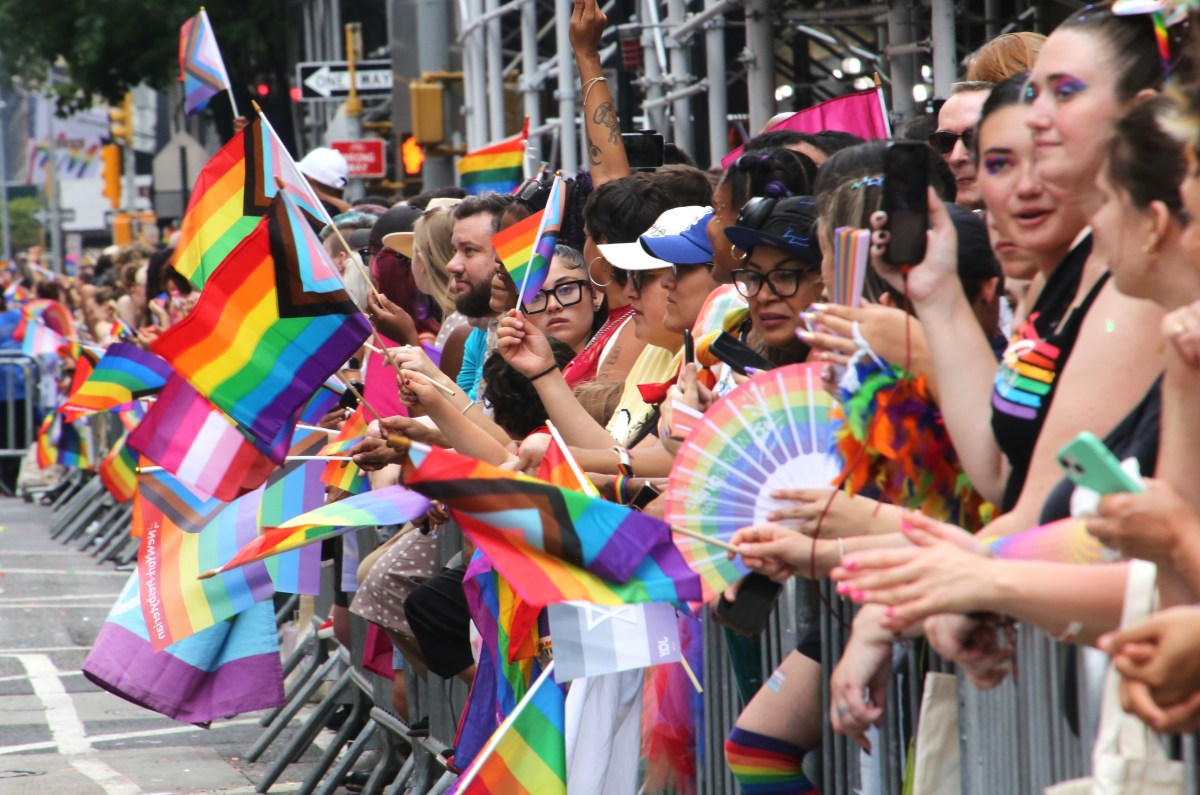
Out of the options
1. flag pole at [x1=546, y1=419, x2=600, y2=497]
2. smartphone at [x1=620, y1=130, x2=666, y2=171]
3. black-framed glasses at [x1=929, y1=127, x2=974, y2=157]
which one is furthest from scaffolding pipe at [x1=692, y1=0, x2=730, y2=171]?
flag pole at [x1=546, y1=419, x2=600, y2=497]

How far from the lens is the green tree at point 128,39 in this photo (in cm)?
2712

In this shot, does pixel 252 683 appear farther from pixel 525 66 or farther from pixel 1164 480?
pixel 525 66

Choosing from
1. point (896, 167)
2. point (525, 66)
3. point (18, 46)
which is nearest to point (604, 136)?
point (896, 167)

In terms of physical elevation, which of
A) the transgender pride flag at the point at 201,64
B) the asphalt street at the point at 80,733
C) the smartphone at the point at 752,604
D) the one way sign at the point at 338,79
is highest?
the one way sign at the point at 338,79

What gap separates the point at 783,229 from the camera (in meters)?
4.35

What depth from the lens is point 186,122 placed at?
125 feet

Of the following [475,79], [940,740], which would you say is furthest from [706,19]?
[940,740]

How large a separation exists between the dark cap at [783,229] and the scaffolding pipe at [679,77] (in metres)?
6.46

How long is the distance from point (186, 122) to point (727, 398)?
36.1 metres

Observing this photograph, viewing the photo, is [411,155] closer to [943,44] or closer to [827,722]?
[943,44]

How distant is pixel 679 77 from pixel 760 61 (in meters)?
1.21

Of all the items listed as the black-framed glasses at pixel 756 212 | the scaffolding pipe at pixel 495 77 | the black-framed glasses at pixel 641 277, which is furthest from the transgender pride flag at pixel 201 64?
the scaffolding pipe at pixel 495 77

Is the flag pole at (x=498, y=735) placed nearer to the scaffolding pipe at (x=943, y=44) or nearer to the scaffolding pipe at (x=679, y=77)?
the scaffolding pipe at (x=943, y=44)

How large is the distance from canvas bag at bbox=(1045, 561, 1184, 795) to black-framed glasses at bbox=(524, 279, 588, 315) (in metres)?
3.83
